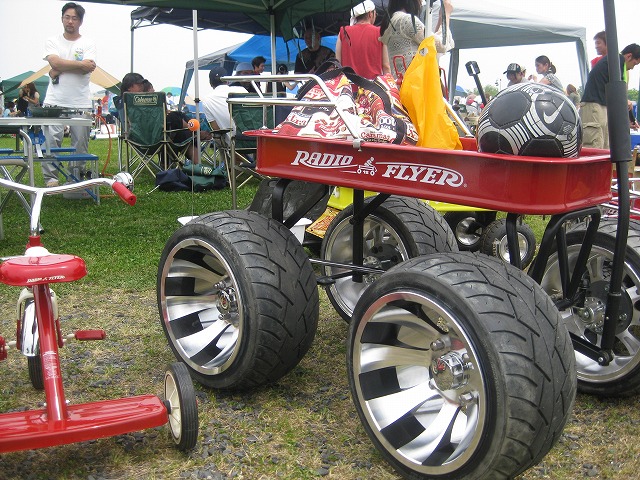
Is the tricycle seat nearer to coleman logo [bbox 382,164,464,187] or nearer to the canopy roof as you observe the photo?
coleman logo [bbox 382,164,464,187]

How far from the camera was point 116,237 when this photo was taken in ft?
20.1

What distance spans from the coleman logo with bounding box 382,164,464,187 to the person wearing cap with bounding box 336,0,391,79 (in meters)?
3.49

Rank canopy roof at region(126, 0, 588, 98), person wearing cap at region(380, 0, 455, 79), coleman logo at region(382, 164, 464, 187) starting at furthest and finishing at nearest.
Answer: canopy roof at region(126, 0, 588, 98), person wearing cap at region(380, 0, 455, 79), coleman logo at region(382, 164, 464, 187)

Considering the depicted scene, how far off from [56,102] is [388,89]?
6168mm

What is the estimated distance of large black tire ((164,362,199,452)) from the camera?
7.61 feet

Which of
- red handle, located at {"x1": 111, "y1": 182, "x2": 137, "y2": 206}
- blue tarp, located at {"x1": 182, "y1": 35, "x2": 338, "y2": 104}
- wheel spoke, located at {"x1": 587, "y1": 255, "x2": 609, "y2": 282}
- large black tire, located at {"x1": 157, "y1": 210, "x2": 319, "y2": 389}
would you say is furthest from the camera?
blue tarp, located at {"x1": 182, "y1": 35, "x2": 338, "y2": 104}

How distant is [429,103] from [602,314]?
116cm

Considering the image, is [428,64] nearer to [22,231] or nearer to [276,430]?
[276,430]

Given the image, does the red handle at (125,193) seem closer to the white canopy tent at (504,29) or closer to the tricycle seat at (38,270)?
the tricycle seat at (38,270)

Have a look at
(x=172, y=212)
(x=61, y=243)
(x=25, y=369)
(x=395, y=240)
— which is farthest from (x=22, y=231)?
(x=395, y=240)

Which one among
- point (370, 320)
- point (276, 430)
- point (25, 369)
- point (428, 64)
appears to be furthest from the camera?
point (25, 369)

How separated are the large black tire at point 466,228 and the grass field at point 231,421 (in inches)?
64.5

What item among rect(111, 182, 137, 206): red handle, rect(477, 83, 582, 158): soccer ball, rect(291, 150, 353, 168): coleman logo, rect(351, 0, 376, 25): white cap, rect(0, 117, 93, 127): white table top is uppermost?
rect(351, 0, 376, 25): white cap

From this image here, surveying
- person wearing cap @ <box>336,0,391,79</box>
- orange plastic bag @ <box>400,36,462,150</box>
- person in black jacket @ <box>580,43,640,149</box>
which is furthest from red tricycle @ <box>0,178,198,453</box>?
person in black jacket @ <box>580,43,640,149</box>
